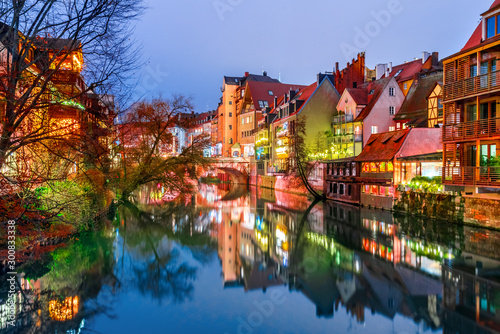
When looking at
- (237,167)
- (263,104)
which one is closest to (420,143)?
(237,167)

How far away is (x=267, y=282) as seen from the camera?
13.2 meters

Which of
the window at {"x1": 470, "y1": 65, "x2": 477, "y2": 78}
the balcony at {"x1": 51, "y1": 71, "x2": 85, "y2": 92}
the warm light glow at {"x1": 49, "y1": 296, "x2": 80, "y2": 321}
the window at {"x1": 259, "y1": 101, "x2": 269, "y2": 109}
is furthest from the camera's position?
the window at {"x1": 259, "y1": 101, "x2": 269, "y2": 109}

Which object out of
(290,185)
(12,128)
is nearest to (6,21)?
(12,128)

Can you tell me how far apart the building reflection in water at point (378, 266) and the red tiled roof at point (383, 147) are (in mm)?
5821

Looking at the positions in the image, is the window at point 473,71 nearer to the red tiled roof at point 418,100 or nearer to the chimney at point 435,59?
the red tiled roof at point 418,100

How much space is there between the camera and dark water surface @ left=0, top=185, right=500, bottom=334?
970 centimetres

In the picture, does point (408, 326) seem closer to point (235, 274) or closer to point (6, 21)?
point (235, 274)

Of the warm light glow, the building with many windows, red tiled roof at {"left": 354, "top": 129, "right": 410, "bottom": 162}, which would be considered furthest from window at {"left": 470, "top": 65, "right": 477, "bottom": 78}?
the warm light glow

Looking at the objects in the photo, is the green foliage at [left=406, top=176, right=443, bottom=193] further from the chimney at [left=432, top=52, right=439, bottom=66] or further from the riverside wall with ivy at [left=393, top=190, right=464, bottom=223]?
the chimney at [left=432, top=52, right=439, bottom=66]

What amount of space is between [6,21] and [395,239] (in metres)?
17.1

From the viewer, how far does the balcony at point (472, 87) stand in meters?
19.9

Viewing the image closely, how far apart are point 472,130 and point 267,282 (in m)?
14.2

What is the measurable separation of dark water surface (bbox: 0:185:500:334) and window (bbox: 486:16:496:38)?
9662mm

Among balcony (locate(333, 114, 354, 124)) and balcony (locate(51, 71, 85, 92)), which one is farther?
balcony (locate(333, 114, 354, 124))
